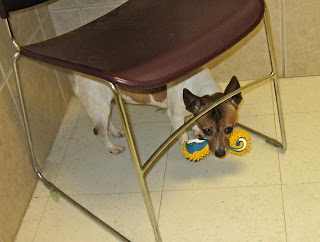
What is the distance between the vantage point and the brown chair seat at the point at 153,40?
3.76 feet

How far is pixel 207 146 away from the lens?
1.65m

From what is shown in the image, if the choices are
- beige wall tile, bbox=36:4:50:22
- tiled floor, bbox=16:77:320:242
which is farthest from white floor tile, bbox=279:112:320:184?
beige wall tile, bbox=36:4:50:22

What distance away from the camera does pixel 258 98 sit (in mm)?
1963

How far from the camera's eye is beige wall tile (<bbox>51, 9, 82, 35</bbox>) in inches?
79.1

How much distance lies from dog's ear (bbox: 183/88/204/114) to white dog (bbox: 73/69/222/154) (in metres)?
0.11

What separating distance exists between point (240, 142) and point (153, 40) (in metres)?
0.55

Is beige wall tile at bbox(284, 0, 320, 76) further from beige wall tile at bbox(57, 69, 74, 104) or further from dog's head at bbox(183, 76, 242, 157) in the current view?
beige wall tile at bbox(57, 69, 74, 104)

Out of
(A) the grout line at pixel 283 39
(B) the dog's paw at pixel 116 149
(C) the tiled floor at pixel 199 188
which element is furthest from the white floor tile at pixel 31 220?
(A) the grout line at pixel 283 39

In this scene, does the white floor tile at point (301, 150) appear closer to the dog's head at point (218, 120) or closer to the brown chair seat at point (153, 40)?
the dog's head at point (218, 120)

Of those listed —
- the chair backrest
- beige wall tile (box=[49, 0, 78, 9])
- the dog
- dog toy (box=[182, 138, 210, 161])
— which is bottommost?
dog toy (box=[182, 138, 210, 161])

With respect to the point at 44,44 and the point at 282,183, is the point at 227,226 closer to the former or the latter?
the point at 282,183

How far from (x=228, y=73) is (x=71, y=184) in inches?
33.6

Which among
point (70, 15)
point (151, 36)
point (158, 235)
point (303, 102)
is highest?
point (151, 36)

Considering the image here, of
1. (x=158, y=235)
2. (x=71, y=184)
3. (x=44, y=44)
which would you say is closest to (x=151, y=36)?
(x=44, y=44)
